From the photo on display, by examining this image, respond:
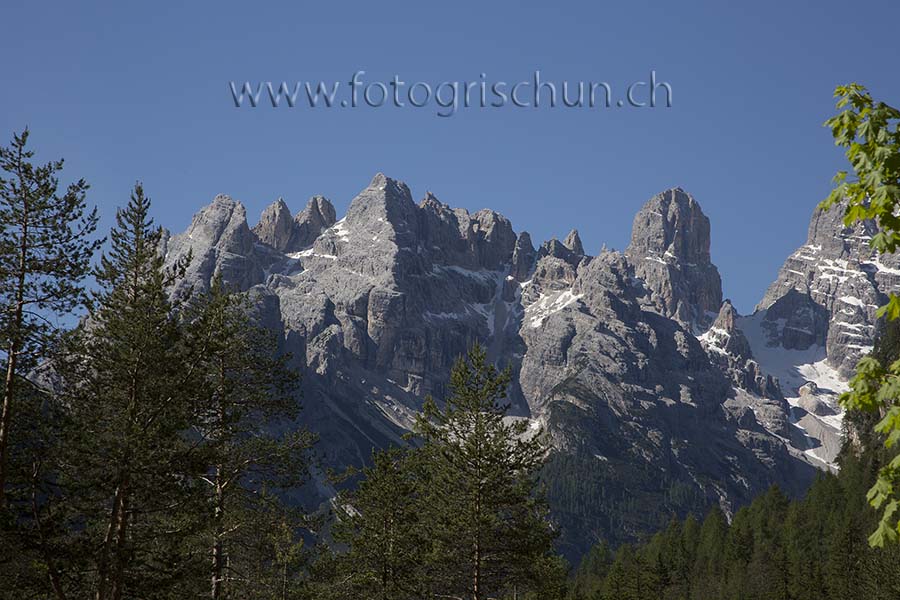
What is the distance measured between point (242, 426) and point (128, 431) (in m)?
8.26

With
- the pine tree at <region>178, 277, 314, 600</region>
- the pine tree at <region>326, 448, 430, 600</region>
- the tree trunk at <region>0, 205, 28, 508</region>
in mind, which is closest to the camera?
the tree trunk at <region>0, 205, 28, 508</region>

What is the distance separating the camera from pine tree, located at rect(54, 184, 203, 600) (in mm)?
25391

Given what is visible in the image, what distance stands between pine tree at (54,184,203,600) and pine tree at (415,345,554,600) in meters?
11.0

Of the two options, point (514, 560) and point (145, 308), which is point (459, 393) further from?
point (145, 308)

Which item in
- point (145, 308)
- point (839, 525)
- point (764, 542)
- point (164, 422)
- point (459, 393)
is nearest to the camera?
point (164, 422)

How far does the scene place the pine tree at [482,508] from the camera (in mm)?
36188

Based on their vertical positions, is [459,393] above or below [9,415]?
above

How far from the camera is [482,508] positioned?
36406mm

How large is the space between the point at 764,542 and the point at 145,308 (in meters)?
111

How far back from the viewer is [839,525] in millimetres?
109750

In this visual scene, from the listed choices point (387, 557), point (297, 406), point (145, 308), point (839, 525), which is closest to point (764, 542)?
point (839, 525)

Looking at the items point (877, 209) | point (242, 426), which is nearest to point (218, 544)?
point (242, 426)

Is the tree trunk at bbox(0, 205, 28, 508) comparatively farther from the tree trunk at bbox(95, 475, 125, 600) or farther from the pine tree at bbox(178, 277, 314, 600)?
the pine tree at bbox(178, 277, 314, 600)

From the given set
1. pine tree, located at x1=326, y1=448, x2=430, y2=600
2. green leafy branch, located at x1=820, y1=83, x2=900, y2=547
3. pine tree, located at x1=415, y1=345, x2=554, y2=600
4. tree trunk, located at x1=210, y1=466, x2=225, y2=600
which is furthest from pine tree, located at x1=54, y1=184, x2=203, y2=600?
green leafy branch, located at x1=820, y1=83, x2=900, y2=547
